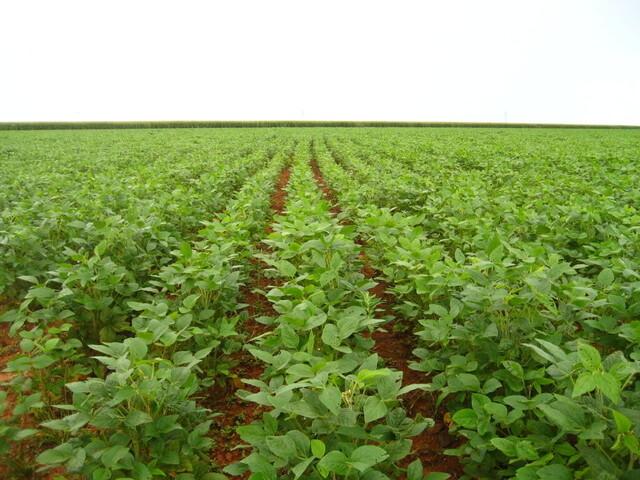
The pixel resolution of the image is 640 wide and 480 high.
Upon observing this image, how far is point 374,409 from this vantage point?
5.63 feet

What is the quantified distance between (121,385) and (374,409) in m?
1.13

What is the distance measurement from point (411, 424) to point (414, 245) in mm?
1691

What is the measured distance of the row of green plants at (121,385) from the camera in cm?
186

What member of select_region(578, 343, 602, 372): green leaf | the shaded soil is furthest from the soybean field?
the shaded soil

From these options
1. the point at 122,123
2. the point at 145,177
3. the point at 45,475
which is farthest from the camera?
the point at 122,123

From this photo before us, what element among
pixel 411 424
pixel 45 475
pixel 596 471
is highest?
pixel 596 471

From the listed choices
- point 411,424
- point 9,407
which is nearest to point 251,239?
point 9,407

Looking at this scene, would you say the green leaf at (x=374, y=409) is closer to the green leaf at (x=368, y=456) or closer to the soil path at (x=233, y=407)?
the green leaf at (x=368, y=456)

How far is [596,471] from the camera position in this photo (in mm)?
1462

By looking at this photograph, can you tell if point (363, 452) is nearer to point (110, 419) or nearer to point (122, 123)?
point (110, 419)

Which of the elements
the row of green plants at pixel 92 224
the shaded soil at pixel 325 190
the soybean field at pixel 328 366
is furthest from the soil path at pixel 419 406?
the row of green plants at pixel 92 224

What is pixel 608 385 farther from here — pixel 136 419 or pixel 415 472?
pixel 136 419

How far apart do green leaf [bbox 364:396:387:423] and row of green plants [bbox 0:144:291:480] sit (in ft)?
2.77

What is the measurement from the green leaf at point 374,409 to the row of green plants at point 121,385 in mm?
845
